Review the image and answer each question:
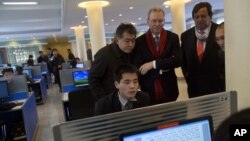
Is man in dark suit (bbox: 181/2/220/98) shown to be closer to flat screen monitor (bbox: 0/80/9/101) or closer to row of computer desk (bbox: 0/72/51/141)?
row of computer desk (bbox: 0/72/51/141)

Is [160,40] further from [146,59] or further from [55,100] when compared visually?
[55,100]

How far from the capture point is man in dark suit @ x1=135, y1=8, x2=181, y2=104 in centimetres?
192

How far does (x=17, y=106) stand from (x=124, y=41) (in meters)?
3.02

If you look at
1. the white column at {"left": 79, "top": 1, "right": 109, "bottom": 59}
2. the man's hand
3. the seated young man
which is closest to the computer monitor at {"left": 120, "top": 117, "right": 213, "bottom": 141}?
the seated young man

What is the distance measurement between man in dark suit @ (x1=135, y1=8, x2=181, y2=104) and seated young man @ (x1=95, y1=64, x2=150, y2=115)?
0.81ft

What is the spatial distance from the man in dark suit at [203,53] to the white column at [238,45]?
300 mm

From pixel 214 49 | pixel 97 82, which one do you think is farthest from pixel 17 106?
pixel 214 49

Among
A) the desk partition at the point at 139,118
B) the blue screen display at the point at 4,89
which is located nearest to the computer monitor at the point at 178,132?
the desk partition at the point at 139,118

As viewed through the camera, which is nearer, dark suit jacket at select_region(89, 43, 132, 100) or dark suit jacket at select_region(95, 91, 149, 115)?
dark suit jacket at select_region(95, 91, 149, 115)

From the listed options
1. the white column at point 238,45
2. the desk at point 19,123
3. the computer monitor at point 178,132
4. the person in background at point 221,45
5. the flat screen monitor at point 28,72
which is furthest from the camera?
the flat screen monitor at point 28,72

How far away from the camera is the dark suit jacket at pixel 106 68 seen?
1982 millimetres

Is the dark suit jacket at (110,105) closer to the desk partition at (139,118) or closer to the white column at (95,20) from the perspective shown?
the desk partition at (139,118)

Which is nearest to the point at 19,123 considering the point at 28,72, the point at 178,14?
the point at 28,72

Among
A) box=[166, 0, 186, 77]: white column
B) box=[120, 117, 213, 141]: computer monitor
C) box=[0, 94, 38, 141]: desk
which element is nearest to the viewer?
box=[120, 117, 213, 141]: computer monitor
